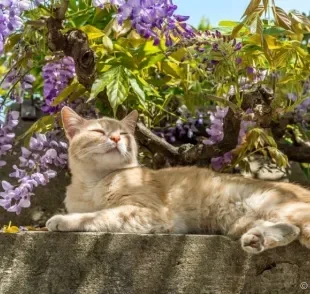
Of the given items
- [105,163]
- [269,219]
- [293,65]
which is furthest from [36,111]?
[269,219]

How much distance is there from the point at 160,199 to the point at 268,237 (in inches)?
17.5

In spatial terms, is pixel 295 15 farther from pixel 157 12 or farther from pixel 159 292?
pixel 159 292

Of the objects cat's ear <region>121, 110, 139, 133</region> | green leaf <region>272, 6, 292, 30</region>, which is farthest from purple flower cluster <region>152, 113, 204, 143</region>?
green leaf <region>272, 6, 292, 30</region>

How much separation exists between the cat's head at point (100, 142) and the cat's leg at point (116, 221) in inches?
11.0

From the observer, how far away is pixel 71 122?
224 centimetres

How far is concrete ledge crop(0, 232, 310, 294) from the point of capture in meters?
1.69

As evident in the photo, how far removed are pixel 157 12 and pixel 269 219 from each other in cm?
72

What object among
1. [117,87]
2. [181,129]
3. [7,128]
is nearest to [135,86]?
[117,87]

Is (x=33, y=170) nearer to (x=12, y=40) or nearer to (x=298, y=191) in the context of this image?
(x=12, y=40)

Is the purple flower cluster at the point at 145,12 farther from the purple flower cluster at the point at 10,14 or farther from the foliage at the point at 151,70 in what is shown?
the purple flower cluster at the point at 10,14

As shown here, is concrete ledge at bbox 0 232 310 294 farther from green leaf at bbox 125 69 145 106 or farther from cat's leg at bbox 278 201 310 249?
green leaf at bbox 125 69 145 106

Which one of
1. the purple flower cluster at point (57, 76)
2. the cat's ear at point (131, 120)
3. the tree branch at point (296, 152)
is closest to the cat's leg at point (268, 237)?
the cat's ear at point (131, 120)

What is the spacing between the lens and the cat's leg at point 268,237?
1.66 meters

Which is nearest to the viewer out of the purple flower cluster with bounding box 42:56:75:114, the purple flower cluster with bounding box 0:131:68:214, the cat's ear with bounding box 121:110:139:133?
the purple flower cluster with bounding box 0:131:68:214
